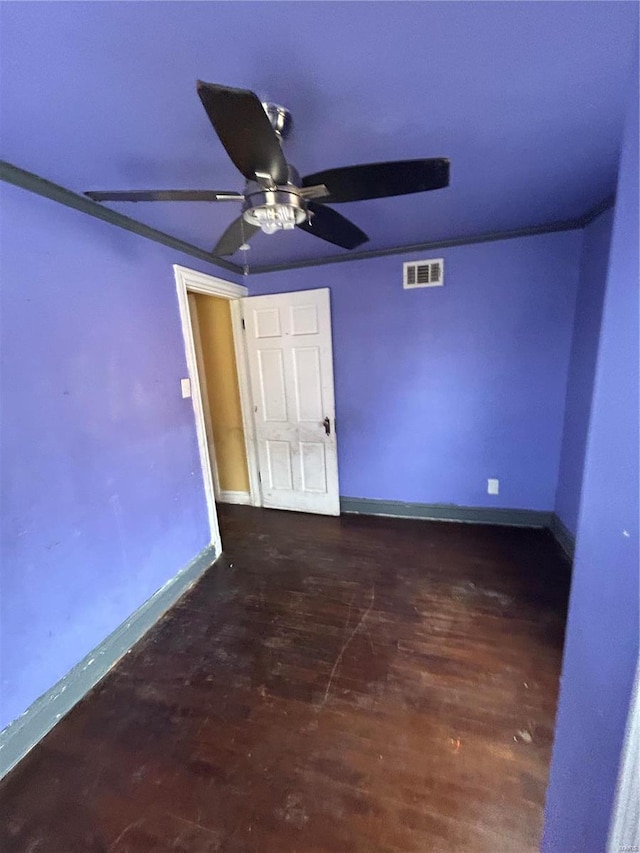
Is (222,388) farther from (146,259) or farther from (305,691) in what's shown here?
(305,691)

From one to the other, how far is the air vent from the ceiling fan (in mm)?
1654

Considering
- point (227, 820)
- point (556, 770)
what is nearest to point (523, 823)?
point (556, 770)

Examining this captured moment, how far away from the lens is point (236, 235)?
1.51 m

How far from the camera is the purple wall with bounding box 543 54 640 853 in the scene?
52 centimetres

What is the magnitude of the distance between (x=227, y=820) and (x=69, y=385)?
1847 millimetres

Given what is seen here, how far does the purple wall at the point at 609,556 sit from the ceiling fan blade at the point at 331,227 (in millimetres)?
1025

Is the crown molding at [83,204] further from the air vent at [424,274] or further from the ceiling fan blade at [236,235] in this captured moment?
the air vent at [424,274]

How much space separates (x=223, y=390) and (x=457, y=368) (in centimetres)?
228

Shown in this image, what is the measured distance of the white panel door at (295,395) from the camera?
3.11m

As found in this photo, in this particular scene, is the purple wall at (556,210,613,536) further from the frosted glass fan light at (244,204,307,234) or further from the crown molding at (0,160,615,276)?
the frosted glass fan light at (244,204,307,234)

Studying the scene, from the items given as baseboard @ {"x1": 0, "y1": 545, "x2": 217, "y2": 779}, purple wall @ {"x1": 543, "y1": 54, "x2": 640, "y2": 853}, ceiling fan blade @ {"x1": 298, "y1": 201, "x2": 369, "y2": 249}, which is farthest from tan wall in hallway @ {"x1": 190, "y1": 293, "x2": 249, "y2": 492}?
purple wall @ {"x1": 543, "y1": 54, "x2": 640, "y2": 853}

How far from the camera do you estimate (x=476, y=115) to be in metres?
1.29

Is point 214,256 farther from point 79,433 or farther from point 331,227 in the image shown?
point 79,433

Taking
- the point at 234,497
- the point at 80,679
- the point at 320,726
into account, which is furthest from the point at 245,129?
the point at 234,497
